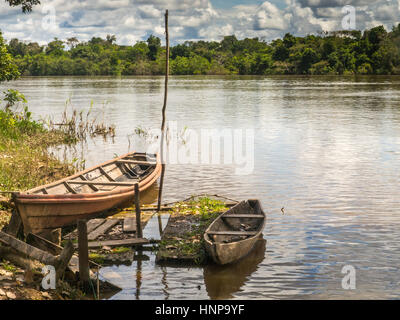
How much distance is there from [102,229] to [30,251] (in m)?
2.73

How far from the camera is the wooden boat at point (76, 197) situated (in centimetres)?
825

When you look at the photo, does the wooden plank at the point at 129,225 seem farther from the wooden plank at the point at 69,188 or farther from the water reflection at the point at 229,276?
the water reflection at the point at 229,276

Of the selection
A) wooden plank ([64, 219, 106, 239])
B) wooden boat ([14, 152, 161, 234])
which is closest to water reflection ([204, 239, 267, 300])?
wooden plank ([64, 219, 106, 239])

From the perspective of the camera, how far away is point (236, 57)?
10612 cm

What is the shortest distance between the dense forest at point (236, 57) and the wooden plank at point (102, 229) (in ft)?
249

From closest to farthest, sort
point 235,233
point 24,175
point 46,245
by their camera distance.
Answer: point 46,245 < point 235,233 < point 24,175

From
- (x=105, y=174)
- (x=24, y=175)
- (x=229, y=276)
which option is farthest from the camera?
(x=105, y=174)

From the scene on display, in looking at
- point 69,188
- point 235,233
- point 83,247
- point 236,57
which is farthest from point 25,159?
point 236,57

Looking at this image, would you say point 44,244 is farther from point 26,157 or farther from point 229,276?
point 26,157

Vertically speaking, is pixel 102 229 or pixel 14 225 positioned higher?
pixel 14 225

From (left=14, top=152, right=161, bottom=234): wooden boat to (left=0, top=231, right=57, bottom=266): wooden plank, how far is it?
1.87 m

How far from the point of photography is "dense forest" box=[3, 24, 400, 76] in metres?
82.1

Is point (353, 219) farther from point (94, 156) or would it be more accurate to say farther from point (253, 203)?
point (94, 156)

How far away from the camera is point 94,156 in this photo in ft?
57.0
